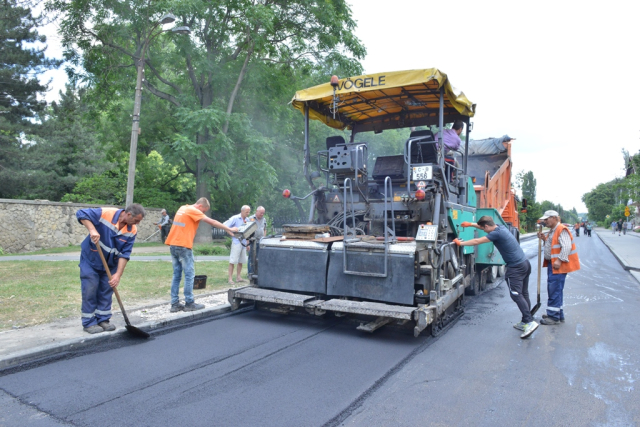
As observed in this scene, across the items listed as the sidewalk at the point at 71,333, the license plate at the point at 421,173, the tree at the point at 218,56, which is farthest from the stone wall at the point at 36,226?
the license plate at the point at 421,173

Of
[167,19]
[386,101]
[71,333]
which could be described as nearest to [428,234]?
[386,101]

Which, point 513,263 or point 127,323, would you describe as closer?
point 127,323

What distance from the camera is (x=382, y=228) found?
6574 millimetres

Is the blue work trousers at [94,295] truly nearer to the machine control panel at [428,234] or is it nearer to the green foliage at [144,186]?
the machine control panel at [428,234]

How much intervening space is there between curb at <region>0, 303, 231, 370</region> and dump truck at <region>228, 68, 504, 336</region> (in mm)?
588

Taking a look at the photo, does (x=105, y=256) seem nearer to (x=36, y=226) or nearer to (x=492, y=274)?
(x=492, y=274)

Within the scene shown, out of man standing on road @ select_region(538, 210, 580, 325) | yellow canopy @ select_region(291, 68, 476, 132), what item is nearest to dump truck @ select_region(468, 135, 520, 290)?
yellow canopy @ select_region(291, 68, 476, 132)

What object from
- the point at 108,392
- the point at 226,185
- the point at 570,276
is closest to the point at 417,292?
the point at 108,392

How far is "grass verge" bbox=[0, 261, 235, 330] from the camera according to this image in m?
5.61

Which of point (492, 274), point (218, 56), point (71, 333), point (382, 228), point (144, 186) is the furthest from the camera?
point (144, 186)

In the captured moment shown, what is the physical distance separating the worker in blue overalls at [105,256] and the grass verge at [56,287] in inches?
36.0

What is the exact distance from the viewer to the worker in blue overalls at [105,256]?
15.7ft

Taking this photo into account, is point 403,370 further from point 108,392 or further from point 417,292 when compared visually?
point 108,392

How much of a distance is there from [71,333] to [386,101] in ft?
17.9
